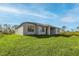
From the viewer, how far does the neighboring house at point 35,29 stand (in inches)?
178

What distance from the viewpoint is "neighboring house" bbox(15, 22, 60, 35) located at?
452 centimetres

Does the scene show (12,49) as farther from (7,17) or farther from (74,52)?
(74,52)

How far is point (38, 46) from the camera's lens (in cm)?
452

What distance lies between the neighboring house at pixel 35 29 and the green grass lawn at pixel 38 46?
5 centimetres

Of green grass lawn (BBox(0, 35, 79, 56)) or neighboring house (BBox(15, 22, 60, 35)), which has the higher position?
neighboring house (BBox(15, 22, 60, 35))

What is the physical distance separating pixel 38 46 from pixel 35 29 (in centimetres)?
18

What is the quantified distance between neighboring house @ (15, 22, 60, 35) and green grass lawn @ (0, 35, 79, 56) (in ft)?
0.16

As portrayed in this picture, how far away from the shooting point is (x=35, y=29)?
4.56m

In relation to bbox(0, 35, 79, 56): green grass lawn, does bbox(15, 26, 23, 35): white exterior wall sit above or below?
above

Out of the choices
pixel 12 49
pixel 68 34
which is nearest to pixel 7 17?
pixel 12 49

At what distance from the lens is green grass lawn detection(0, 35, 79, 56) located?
177 inches

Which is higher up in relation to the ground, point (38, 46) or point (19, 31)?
point (19, 31)

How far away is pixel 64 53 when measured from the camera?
4492mm

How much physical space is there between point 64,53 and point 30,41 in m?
0.36
